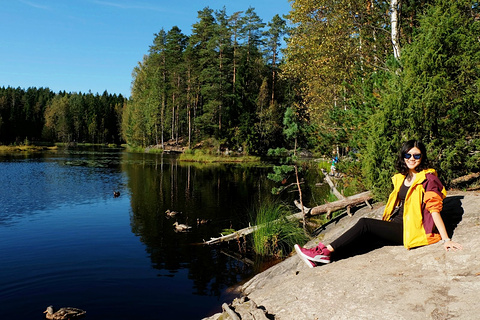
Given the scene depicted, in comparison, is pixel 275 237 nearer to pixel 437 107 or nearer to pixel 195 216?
pixel 437 107

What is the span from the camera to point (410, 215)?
17.2 feet

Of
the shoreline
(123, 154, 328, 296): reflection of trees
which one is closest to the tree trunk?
the shoreline

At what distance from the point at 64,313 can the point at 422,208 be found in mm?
6861

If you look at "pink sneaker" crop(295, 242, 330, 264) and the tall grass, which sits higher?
"pink sneaker" crop(295, 242, 330, 264)

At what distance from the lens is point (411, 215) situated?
17.1 feet

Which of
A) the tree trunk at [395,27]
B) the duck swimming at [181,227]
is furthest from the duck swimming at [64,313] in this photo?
the tree trunk at [395,27]

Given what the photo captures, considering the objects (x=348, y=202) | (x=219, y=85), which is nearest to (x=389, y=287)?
(x=348, y=202)

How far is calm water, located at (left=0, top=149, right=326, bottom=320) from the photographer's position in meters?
7.80

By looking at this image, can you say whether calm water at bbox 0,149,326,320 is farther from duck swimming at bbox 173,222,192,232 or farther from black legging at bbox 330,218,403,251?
black legging at bbox 330,218,403,251

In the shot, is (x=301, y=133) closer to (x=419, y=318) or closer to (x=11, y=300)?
(x=419, y=318)

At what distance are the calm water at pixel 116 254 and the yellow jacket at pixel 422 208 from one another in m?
4.46

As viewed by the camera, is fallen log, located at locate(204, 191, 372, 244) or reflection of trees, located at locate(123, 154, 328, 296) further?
reflection of trees, located at locate(123, 154, 328, 296)

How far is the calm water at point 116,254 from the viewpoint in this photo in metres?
7.80

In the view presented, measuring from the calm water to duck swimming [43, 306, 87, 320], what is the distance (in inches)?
8.8
